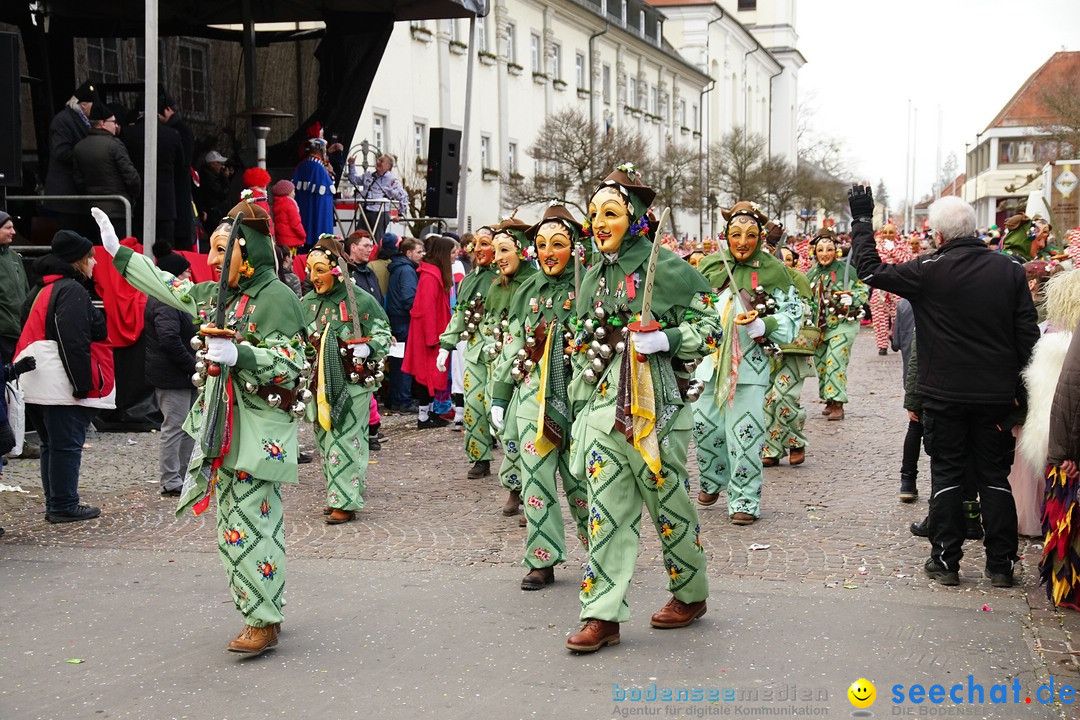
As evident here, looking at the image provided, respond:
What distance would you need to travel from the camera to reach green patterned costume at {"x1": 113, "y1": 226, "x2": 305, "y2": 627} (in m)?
5.54

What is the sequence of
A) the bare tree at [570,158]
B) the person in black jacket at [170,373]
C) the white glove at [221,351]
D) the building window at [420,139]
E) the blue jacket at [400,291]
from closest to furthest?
1. the white glove at [221,351]
2. the person in black jacket at [170,373]
3. the blue jacket at [400,291]
4. the building window at [420,139]
5. the bare tree at [570,158]

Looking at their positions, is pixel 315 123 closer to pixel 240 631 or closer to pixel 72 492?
pixel 72 492

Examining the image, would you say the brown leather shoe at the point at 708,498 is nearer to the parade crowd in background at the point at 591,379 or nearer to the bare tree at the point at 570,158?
the parade crowd in background at the point at 591,379

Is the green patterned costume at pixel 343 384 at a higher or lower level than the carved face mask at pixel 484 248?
lower

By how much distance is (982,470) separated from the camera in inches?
254

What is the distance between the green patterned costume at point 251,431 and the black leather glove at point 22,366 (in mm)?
2816

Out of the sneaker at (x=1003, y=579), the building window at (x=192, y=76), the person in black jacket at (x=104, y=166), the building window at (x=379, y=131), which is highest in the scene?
the building window at (x=379, y=131)

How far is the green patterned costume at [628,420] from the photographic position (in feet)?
18.2

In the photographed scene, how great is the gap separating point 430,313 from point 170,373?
13.0 ft

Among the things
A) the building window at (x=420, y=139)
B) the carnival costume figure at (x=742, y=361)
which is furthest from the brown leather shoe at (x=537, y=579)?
the building window at (x=420, y=139)

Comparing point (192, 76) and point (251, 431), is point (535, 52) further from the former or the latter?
point (251, 431)

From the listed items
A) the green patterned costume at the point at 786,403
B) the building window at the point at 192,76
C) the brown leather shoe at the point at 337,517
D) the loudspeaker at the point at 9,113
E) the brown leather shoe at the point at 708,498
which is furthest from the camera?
the building window at the point at 192,76

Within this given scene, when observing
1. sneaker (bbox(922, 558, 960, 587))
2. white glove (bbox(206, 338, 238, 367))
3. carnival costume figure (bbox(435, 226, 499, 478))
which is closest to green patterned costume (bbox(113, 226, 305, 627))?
white glove (bbox(206, 338, 238, 367))

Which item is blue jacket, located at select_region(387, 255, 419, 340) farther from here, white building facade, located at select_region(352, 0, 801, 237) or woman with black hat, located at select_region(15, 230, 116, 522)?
woman with black hat, located at select_region(15, 230, 116, 522)
